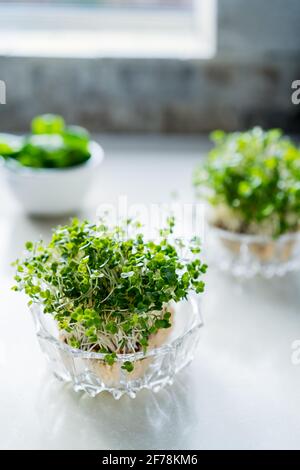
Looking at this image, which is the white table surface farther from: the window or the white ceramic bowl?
the window

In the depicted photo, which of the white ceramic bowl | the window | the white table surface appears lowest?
the white table surface

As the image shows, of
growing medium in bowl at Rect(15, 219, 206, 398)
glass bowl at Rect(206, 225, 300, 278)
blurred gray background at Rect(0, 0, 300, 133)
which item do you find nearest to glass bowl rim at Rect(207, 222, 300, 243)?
glass bowl at Rect(206, 225, 300, 278)

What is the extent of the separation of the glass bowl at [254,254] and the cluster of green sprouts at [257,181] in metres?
0.03

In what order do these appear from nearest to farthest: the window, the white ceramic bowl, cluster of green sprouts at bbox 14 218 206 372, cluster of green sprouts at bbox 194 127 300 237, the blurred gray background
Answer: cluster of green sprouts at bbox 14 218 206 372, cluster of green sprouts at bbox 194 127 300 237, the white ceramic bowl, the blurred gray background, the window

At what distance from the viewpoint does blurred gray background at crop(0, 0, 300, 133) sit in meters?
1.73

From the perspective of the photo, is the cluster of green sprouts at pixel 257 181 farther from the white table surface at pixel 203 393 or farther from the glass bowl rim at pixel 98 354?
the glass bowl rim at pixel 98 354

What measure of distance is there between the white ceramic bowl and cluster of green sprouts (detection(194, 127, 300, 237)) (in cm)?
25

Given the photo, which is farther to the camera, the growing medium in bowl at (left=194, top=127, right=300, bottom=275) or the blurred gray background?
the blurred gray background

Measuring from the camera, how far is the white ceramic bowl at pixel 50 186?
4.53ft

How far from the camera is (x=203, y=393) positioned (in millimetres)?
1004

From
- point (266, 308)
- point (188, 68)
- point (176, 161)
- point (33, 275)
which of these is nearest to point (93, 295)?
point (33, 275)

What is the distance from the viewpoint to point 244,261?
49.8 inches

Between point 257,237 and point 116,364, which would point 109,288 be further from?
point 257,237

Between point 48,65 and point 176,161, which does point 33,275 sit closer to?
point 176,161
